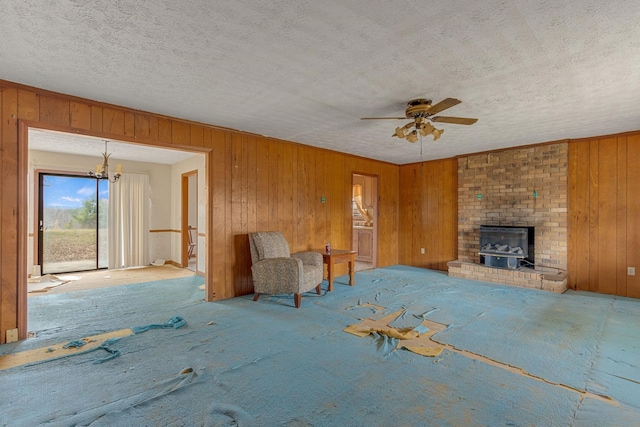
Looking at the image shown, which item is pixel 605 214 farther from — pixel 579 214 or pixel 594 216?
pixel 579 214

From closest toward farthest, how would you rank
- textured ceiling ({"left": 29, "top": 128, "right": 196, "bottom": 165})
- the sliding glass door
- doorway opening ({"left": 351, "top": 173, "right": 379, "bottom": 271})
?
1. textured ceiling ({"left": 29, "top": 128, "right": 196, "bottom": 165})
2. the sliding glass door
3. doorway opening ({"left": 351, "top": 173, "right": 379, "bottom": 271})

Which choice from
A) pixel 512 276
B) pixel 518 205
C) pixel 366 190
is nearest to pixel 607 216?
pixel 518 205

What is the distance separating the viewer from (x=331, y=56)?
236cm

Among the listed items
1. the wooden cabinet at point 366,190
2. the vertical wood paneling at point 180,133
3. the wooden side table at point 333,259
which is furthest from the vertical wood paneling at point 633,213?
the vertical wood paneling at point 180,133

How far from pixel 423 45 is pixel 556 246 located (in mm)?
4605

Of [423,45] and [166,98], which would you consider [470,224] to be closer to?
[423,45]

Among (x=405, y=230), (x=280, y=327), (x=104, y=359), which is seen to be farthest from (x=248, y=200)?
(x=405, y=230)

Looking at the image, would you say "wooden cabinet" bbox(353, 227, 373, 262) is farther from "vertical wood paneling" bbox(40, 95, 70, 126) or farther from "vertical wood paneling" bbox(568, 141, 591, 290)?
"vertical wood paneling" bbox(40, 95, 70, 126)

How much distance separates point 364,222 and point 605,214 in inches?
182

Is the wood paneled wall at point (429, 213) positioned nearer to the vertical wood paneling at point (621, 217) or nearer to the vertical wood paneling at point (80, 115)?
the vertical wood paneling at point (621, 217)

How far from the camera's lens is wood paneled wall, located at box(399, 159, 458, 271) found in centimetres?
644

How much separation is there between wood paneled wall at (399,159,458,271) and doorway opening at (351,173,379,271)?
748mm

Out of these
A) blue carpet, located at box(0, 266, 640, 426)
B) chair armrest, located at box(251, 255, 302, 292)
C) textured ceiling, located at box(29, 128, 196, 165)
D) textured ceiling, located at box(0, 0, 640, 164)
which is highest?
textured ceiling, located at box(29, 128, 196, 165)

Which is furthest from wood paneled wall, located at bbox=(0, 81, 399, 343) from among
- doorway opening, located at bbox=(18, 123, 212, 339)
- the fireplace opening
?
the fireplace opening
